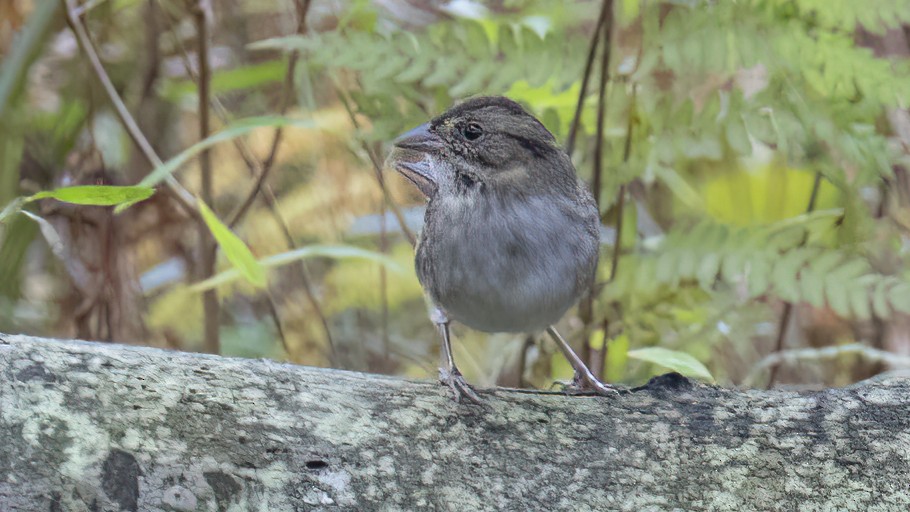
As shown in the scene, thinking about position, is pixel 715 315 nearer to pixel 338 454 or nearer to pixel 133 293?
pixel 338 454

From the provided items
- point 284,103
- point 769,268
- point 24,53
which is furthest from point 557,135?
point 24,53

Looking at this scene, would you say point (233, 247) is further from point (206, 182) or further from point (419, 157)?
point (206, 182)

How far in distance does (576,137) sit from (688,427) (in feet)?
3.97

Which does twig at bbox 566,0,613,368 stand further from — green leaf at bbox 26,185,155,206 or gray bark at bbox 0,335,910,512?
green leaf at bbox 26,185,155,206

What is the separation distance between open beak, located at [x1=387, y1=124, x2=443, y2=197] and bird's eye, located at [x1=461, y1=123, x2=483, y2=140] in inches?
2.6

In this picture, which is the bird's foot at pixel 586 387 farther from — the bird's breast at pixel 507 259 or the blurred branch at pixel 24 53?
the blurred branch at pixel 24 53

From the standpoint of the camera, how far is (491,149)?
2150mm

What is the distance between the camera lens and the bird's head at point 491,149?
7.05 feet

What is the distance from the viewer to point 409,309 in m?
4.54

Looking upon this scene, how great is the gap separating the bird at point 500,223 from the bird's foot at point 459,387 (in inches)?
1.3

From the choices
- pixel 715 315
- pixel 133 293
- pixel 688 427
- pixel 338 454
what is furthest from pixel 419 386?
pixel 133 293

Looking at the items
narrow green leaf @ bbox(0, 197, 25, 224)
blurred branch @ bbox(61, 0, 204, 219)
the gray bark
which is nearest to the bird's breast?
the gray bark

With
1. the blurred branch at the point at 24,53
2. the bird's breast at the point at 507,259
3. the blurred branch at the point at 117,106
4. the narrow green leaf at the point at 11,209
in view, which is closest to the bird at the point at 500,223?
the bird's breast at the point at 507,259

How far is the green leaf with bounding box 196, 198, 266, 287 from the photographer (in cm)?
218
